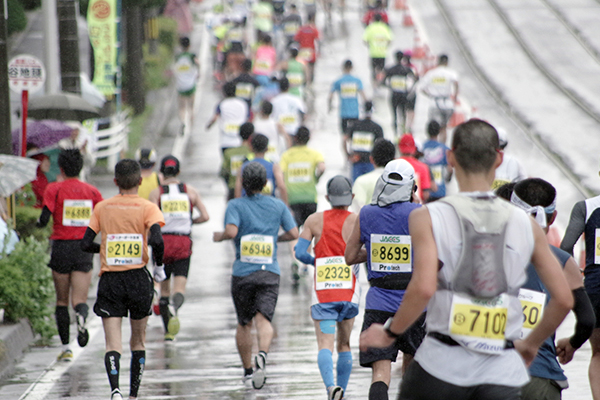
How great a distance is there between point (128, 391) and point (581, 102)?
67.1 feet

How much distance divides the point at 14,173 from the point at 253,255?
122 inches

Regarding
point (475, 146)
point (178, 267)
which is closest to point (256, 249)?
point (178, 267)

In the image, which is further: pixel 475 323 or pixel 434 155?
pixel 434 155

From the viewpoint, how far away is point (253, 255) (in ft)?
29.5

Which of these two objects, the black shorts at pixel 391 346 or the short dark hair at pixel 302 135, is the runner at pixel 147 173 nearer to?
the short dark hair at pixel 302 135

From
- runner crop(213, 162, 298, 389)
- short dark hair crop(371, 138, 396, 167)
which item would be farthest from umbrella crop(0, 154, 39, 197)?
short dark hair crop(371, 138, 396, 167)

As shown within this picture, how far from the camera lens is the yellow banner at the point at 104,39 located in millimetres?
18781

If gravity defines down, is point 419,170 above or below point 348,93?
below

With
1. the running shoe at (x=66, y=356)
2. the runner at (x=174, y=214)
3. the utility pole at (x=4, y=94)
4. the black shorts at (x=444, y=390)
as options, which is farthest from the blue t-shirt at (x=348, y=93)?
the black shorts at (x=444, y=390)

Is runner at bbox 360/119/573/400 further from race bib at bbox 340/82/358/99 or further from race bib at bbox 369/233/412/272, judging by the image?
race bib at bbox 340/82/358/99

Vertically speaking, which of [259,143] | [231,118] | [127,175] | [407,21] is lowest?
[127,175]

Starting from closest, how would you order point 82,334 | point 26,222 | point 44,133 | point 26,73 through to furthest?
point 82,334
point 26,222
point 44,133
point 26,73

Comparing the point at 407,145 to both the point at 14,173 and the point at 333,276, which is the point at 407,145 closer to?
the point at 333,276

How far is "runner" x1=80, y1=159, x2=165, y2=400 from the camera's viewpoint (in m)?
8.06
